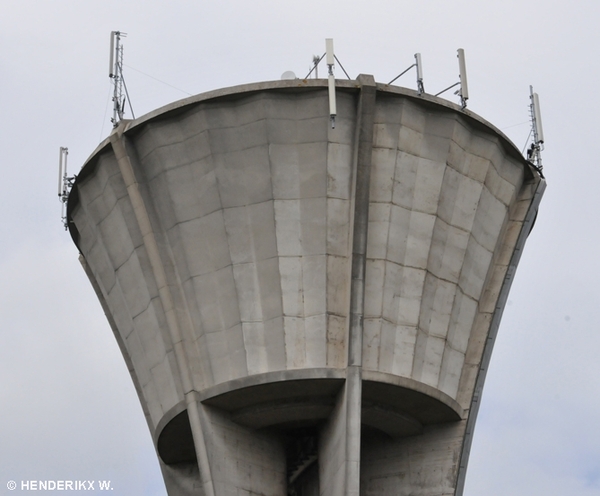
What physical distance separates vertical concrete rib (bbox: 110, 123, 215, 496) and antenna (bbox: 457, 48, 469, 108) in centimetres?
874

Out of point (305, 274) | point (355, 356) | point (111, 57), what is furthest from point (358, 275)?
point (111, 57)

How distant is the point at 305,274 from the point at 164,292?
12.0ft

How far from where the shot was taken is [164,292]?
35.4 metres

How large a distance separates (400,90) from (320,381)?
7.65 metres

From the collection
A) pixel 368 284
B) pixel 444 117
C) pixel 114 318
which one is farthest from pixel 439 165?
pixel 114 318

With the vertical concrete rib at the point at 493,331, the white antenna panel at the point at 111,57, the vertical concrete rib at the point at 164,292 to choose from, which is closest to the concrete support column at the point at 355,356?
the vertical concrete rib at the point at 164,292

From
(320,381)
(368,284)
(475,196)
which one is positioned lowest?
(320,381)

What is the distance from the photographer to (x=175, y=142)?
117 feet

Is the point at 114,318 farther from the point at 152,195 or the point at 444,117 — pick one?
the point at 444,117

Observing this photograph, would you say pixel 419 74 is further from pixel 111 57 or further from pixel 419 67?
pixel 111 57

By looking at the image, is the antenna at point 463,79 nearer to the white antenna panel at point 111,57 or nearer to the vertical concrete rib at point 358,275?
the vertical concrete rib at point 358,275

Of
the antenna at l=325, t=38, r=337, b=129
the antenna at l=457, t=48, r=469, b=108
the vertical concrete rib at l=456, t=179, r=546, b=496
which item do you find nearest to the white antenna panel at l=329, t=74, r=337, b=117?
the antenna at l=325, t=38, r=337, b=129

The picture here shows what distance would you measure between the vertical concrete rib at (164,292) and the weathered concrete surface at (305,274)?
46 millimetres

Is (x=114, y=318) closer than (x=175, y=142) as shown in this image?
No
